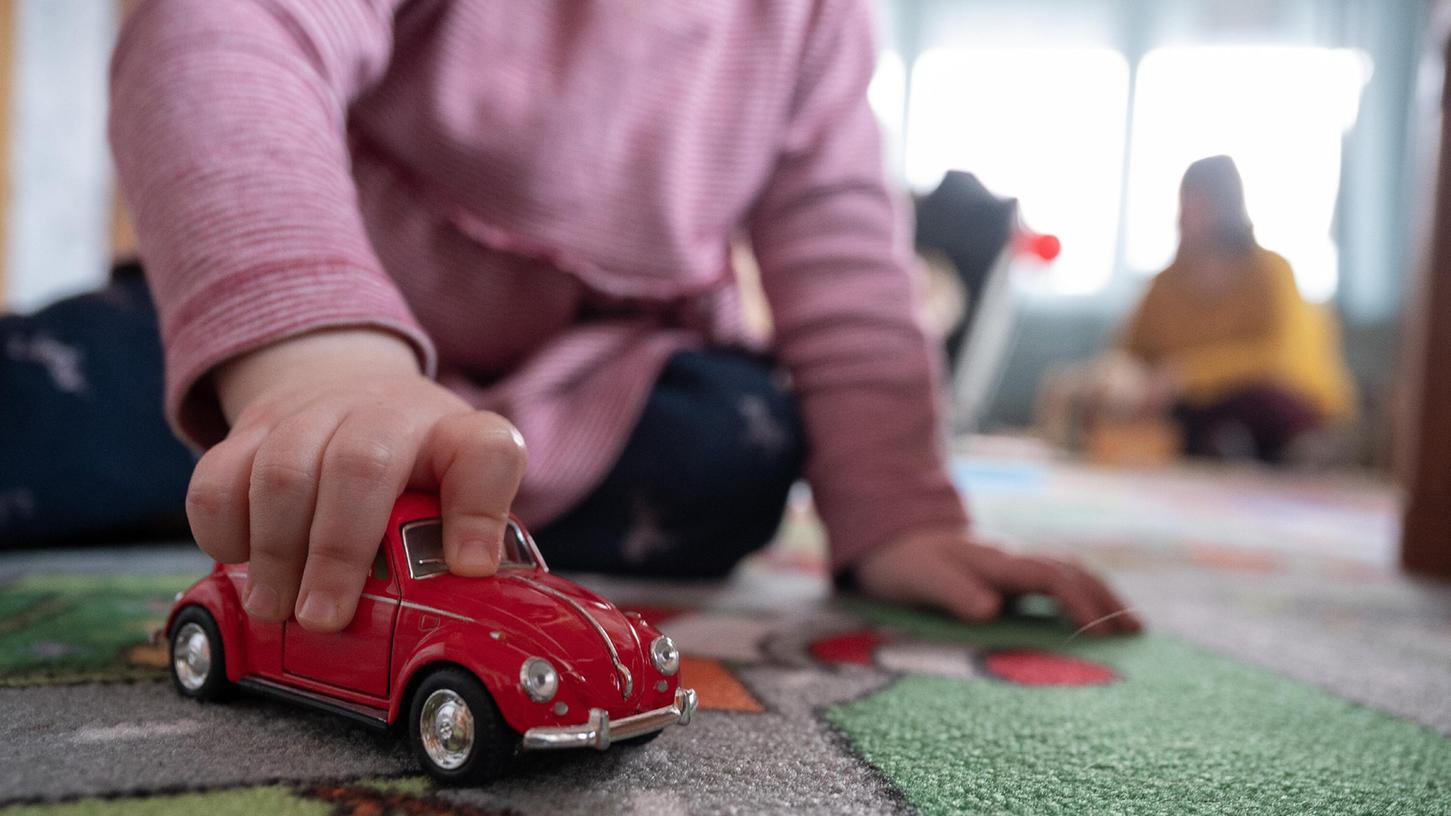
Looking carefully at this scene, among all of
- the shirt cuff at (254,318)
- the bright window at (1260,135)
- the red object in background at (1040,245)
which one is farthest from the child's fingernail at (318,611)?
the bright window at (1260,135)

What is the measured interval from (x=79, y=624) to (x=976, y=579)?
0.49m

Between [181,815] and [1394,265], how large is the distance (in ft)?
14.9

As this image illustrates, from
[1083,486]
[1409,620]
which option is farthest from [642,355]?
[1083,486]

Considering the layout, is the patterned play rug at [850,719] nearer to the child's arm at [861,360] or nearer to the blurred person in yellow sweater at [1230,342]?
the child's arm at [861,360]

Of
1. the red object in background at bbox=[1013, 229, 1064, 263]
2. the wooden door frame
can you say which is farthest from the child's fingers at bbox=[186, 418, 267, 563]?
the red object in background at bbox=[1013, 229, 1064, 263]

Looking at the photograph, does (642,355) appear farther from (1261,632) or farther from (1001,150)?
(1001,150)

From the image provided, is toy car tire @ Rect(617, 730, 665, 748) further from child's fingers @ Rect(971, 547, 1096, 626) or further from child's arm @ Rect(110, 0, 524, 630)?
child's fingers @ Rect(971, 547, 1096, 626)

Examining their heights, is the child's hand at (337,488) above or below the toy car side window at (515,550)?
above

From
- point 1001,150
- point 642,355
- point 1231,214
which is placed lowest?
point 642,355

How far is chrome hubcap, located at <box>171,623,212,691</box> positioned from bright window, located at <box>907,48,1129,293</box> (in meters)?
4.09

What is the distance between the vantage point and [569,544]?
2.53ft

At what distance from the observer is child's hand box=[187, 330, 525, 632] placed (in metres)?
0.32

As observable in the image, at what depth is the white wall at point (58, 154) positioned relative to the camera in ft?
6.17

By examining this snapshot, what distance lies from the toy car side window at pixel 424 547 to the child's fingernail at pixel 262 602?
4cm
